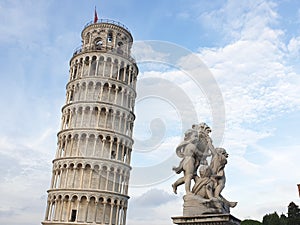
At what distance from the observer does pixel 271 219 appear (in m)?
45.7

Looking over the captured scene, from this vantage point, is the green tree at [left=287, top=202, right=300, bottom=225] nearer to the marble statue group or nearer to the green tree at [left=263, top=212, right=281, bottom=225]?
the green tree at [left=263, top=212, right=281, bottom=225]

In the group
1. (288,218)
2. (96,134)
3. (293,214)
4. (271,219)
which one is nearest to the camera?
(271,219)

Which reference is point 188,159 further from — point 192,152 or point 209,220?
point 209,220

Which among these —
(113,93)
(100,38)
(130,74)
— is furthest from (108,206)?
(100,38)

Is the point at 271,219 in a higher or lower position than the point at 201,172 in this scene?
higher

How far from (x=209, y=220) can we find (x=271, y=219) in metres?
41.9

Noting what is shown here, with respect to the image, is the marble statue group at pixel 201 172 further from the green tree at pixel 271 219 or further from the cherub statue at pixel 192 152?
the green tree at pixel 271 219

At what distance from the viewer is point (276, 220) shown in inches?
1794

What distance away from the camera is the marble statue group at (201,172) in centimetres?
866

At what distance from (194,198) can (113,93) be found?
156ft

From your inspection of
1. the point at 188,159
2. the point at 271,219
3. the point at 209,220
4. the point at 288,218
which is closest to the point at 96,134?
the point at 271,219

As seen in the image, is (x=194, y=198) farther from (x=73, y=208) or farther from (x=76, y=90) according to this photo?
(x=76, y=90)

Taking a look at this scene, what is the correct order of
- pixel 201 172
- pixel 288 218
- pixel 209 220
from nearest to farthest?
1. pixel 209 220
2. pixel 201 172
3. pixel 288 218

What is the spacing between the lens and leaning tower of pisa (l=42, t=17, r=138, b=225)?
49.1 m
